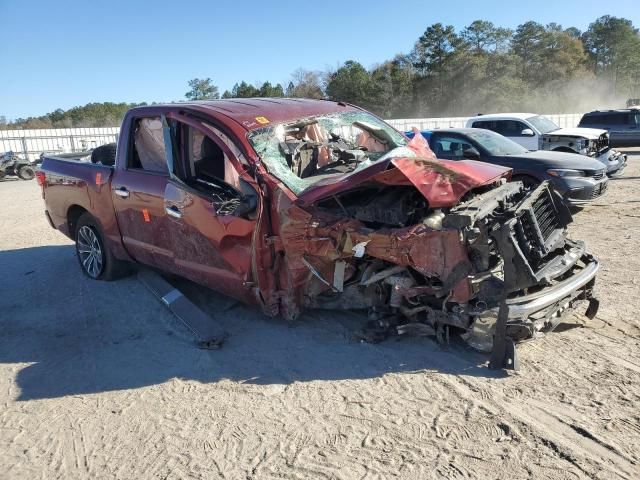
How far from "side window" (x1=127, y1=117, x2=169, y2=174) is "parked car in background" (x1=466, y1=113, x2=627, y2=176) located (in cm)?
1077

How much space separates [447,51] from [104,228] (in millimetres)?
58005

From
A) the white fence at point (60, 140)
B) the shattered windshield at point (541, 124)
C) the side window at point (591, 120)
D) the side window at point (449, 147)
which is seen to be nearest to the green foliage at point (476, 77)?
the white fence at point (60, 140)

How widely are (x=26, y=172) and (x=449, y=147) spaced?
57.1ft

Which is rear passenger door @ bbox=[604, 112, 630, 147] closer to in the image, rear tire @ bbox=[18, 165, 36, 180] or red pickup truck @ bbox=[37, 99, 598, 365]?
red pickup truck @ bbox=[37, 99, 598, 365]

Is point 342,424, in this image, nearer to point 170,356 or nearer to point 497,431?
point 497,431

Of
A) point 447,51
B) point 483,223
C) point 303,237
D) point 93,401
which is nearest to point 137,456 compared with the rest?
point 93,401

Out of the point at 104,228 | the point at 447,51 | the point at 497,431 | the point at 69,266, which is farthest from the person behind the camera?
the point at 447,51

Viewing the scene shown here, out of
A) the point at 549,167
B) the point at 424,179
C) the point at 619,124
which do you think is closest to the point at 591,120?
the point at 619,124

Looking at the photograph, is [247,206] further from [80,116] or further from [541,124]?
[80,116]

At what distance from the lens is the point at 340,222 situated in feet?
12.3

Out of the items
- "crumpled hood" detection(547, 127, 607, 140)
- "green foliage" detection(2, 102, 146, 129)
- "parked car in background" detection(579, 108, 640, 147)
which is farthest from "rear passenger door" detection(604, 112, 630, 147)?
"green foliage" detection(2, 102, 146, 129)

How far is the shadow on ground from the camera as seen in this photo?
3.67 m

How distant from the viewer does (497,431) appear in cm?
284

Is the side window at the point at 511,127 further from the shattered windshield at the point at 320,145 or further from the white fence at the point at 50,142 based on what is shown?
the white fence at the point at 50,142
